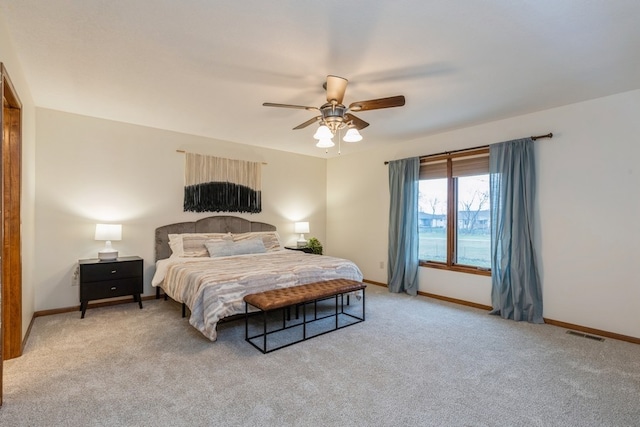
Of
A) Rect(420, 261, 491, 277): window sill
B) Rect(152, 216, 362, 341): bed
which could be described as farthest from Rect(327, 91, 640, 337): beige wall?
Rect(152, 216, 362, 341): bed

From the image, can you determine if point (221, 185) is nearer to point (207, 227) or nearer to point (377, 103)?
point (207, 227)

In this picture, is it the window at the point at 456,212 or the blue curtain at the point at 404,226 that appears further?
the blue curtain at the point at 404,226

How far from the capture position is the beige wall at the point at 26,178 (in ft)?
8.92

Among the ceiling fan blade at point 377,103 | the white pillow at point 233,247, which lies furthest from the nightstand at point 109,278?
the ceiling fan blade at point 377,103

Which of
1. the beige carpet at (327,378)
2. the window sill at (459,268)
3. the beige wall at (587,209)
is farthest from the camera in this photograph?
the window sill at (459,268)

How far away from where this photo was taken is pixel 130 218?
4.56 m

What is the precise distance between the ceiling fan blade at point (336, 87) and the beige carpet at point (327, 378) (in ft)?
7.55

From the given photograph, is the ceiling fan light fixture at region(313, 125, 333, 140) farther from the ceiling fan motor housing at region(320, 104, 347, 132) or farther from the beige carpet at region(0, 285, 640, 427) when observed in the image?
the beige carpet at region(0, 285, 640, 427)

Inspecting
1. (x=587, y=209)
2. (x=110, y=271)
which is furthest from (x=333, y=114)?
(x=110, y=271)

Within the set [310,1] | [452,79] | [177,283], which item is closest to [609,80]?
[452,79]

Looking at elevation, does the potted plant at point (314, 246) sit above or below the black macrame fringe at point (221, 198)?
below

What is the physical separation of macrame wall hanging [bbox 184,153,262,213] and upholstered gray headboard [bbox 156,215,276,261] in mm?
179

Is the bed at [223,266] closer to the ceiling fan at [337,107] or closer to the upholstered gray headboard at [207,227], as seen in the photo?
the upholstered gray headboard at [207,227]

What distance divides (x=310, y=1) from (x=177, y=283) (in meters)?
3.14
